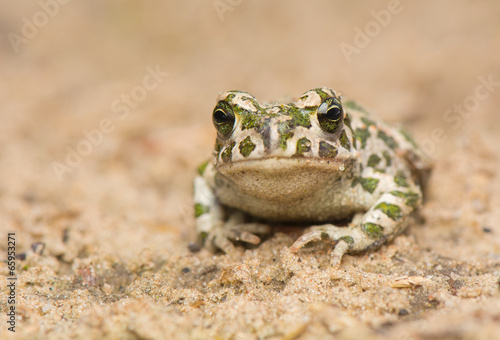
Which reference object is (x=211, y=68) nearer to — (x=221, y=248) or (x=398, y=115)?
(x=398, y=115)

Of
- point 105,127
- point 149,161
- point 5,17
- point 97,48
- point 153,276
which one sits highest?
point 5,17

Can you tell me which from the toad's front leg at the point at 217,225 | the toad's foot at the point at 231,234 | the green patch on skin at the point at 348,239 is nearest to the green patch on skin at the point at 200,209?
the toad's front leg at the point at 217,225

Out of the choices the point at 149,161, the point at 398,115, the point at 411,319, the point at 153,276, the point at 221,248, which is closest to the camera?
the point at 411,319

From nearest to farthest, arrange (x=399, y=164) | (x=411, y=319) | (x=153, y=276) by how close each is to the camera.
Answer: (x=411, y=319) < (x=153, y=276) < (x=399, y=164)

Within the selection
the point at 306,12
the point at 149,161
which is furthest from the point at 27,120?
the point at 306,12

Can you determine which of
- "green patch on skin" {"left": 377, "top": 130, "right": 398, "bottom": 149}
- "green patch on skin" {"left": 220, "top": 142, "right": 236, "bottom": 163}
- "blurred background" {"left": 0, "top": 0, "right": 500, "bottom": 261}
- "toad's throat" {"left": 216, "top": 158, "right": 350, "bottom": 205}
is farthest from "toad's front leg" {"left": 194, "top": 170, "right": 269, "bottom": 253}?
"green patch on skin" {"left": 377, "top": 130, "right": 398, "bottom": 149}

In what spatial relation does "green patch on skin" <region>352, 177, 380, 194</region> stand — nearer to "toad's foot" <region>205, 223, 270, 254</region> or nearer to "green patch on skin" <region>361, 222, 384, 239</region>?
"green patch on skin" <region>361, 222, 384, 239</region>

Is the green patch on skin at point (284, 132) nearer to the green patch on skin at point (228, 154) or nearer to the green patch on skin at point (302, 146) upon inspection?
the green patch on skin at point (302, 146)
